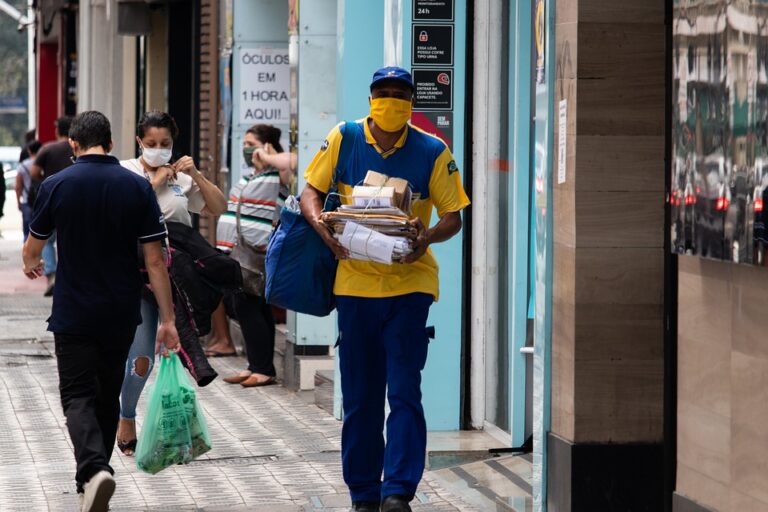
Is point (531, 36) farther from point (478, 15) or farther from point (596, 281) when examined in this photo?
point (596, 281)

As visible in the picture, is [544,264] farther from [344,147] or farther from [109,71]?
[109,71]

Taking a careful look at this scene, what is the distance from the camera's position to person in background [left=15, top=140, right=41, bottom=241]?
806 inches

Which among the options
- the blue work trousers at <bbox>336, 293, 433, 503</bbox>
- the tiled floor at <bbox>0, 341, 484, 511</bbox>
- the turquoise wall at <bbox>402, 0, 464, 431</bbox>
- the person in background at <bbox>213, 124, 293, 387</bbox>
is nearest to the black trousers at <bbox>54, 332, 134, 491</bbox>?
the tiled floor at <bbox>0, 341, 484, 511</bbox>

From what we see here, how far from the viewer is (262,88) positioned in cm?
1372

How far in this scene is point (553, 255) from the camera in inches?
268

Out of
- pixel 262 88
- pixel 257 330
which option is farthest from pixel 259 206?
pixel 262 88

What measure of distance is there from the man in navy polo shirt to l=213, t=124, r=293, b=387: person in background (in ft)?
14.4

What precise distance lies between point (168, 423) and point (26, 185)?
539 inches

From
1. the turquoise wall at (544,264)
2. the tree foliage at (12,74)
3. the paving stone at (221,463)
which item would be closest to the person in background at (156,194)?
the paving stone at (221,463)

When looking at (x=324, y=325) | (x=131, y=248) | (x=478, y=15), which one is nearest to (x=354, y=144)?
(x=131, y=248)

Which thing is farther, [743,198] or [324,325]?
[324,325]

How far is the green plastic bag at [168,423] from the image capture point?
747 cm

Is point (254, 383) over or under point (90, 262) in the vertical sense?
under

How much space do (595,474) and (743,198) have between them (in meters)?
1.76
